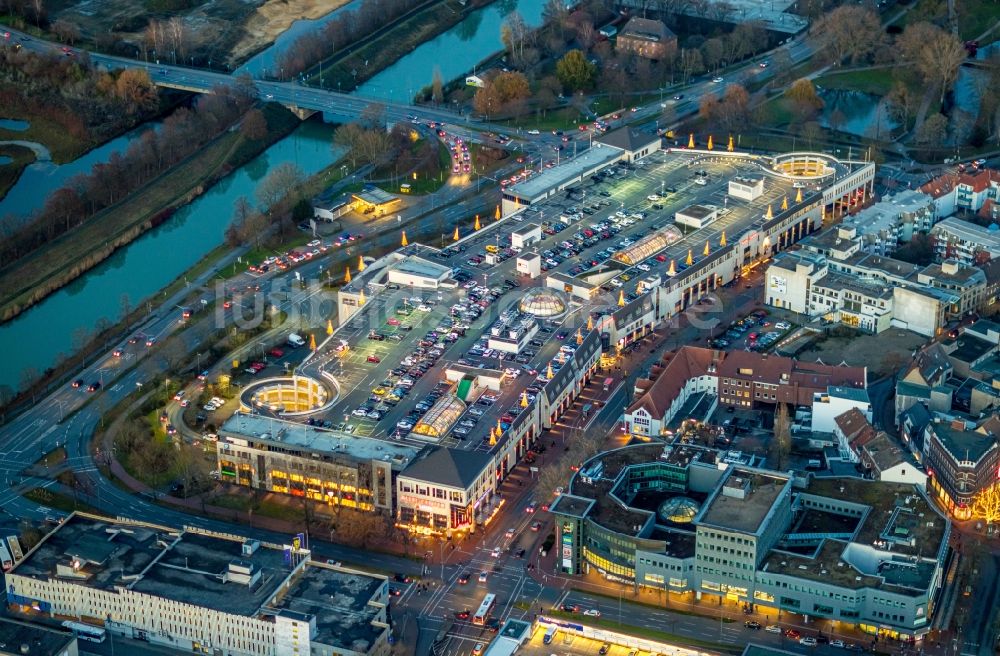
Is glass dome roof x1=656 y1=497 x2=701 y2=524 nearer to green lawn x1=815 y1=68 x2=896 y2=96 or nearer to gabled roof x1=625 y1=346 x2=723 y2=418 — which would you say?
gabled roof x1=625 y1=346 x2=723 y2=418

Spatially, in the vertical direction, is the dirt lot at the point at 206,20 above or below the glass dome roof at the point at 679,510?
above

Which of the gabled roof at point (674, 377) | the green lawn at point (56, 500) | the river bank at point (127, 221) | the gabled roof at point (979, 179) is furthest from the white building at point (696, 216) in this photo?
the green lawn at point (56, 500)

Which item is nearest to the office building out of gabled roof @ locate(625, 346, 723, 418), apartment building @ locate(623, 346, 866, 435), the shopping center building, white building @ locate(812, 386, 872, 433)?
gabled roof @ locate(625, 346, 723, 418)

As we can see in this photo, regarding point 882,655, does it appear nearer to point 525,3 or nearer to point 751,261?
point 751,261

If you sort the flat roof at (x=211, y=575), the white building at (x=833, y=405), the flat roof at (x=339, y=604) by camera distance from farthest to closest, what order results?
1. the white building at (x=833, y=405)
2. the flat roof at (x=211, y=575)
3. the flat roof at (x=339, y=604)

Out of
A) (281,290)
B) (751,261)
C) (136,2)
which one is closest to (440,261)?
(281,290)

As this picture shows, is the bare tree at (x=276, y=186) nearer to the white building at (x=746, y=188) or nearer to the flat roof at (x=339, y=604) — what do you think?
the white building at (x=746, y=188)

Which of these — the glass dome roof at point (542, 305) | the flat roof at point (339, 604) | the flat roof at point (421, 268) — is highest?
the flat roof at point (421, 268)
